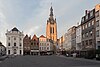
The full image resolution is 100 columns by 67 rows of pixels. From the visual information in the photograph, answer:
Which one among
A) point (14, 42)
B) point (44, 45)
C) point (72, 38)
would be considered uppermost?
point (72, 38)

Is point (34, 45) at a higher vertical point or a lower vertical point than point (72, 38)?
lower

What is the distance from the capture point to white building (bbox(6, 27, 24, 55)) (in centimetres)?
13075

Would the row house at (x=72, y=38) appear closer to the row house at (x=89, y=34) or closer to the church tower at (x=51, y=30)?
the row house at (x=89, y=34)

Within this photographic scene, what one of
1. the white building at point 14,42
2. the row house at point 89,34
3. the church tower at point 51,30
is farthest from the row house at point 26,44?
the row house at point 89,34

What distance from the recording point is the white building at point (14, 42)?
130750mm

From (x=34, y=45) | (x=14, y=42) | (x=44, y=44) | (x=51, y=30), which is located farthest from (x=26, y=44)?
(x=51, y=30)

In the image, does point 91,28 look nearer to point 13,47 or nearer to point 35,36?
point 13,47

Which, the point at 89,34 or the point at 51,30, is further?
the point at 51,30

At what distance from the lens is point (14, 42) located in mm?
132750

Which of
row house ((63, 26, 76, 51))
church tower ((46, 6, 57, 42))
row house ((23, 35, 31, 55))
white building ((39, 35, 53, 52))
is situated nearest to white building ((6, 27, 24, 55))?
row house ((23, 35, 31, 55))


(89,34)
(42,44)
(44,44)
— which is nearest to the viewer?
(89,34)

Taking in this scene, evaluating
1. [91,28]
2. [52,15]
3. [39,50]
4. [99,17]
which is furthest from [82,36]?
[52,15]

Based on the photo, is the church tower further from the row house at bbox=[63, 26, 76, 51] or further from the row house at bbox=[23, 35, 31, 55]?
the row house at bbox=[63, 26, 76, 51]

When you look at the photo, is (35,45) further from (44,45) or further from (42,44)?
(44,45)
